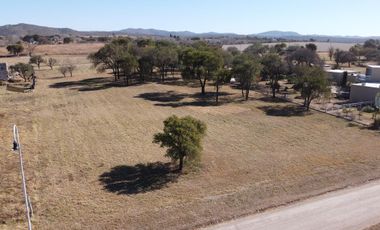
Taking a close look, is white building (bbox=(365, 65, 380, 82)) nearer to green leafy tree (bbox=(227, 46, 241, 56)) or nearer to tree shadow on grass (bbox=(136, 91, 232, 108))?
tree shadow on grass (bbox=(136, 91, 232, 108))

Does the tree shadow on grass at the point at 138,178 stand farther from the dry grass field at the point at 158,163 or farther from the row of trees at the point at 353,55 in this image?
the row of trees at the point at 353,55

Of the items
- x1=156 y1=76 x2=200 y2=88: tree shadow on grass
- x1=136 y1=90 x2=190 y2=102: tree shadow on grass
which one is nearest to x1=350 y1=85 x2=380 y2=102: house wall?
x1=136 y1=90 x2=190 y2=102: tree shadow on grass

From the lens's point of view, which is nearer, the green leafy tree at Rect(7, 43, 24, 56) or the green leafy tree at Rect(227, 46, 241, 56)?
the green leafy tree at Rect(227, 46, 241, 56)

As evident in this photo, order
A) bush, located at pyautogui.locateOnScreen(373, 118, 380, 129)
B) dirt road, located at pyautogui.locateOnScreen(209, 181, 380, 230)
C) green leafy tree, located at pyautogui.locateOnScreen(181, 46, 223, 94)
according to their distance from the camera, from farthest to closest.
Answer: green leafy tree, located at pyautogui.locateOnScreen(181, 46, 223, 94)
bush, located at pyautogui.locateOnScreen(373, 118, 380, 129)
dirt road, located at pyautogui.locateOnScreen(209, 181, 380, 230)

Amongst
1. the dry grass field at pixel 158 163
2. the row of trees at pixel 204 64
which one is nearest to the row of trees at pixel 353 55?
the row of trees at pixel 204 64

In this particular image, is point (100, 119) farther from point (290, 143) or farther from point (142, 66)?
point (142, 66)

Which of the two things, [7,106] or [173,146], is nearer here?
[173,146]

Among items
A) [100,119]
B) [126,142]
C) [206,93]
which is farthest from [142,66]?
[126,142]

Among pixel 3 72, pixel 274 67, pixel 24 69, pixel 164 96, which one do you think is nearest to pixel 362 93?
pixel 274 67
